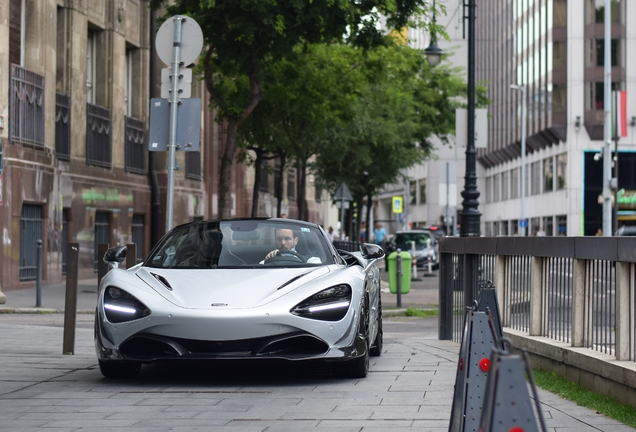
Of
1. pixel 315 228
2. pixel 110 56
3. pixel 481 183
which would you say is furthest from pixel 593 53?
pixel 315 228

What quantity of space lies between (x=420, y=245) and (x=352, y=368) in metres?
38.1

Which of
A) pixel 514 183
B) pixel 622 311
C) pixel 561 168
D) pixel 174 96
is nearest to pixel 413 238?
pixel 561 168

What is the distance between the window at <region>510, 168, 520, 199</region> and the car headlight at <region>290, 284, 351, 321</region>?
8181 cm

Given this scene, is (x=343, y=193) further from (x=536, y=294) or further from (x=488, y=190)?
(x=488, y=190)

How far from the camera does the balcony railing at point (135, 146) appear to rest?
103 ft

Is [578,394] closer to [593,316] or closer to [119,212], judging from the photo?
[593,316]

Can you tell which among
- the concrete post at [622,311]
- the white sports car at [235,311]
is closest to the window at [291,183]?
the white sports car at [235,311]

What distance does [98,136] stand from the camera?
29.1m

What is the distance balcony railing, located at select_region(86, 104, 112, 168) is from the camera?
93.4ft

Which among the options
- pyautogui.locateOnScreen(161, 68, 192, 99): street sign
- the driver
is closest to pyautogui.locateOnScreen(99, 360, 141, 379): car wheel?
the driver

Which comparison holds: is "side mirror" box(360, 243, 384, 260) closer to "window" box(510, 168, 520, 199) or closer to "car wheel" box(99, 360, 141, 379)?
"car wheel" box(99, 360, 141, 379)

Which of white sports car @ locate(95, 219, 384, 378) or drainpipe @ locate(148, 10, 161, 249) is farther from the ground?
drainpipe @ locate(148, 10, 161, 249)

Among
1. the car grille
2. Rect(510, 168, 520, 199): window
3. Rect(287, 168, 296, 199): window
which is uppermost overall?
Rect(510, 168, 520, 199): window

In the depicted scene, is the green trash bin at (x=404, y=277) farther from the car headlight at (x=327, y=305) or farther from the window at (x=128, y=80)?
the car headlight at (x=327, y=305)
